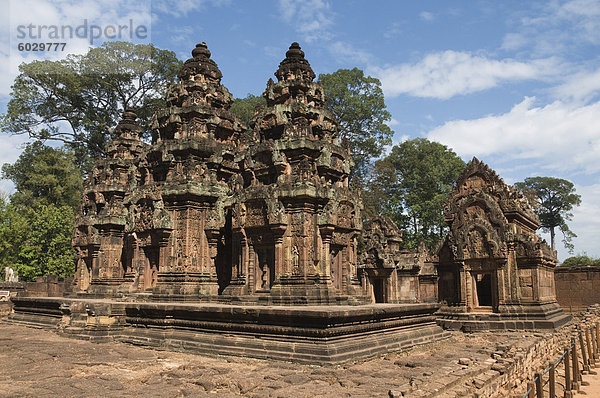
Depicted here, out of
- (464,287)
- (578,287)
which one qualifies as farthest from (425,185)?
(464,287)

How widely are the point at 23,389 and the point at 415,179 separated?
32.9 m

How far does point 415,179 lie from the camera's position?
36.7m

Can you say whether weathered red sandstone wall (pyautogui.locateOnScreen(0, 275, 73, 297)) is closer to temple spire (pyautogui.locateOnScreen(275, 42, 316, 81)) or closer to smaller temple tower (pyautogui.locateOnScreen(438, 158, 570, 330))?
temple spire (pyautogui.locateOnScreen(275, 42, 316, 81))

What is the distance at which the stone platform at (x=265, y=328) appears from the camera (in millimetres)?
8117

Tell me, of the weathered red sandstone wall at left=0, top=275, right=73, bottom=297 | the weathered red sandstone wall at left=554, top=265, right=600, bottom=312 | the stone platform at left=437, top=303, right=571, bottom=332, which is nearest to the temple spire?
the stone platform at left=437, top=303, right=571, bottom=332

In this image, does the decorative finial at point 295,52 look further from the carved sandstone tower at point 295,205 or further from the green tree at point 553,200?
the green tree at point 553,200

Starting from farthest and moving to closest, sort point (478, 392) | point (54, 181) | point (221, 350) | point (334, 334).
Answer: point (54, 181) < point (221, 350) < point (334, 334) < point (478, 392)

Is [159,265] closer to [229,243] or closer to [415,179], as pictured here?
[229,243]

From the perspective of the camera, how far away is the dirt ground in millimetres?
6238

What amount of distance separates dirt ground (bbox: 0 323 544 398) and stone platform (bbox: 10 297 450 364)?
0.81ft

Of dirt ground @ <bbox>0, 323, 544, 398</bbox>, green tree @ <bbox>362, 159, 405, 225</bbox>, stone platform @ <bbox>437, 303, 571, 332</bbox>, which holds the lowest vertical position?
stone platform @ <bbox>437, 303, 571, 332</bbox>

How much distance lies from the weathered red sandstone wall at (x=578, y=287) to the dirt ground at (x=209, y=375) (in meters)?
14.6

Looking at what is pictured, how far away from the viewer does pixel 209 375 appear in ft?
24.0

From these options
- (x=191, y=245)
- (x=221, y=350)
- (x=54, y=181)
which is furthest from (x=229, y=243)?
(x=54, y=181)
